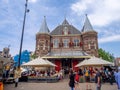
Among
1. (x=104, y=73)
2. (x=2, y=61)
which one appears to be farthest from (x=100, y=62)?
(x=2, y=61)

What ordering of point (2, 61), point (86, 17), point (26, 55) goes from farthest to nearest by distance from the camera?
1. point (86, 17)
2. point (26, 55)
3. point (2, 61)

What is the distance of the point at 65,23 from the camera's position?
132ft

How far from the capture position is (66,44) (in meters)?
36.1

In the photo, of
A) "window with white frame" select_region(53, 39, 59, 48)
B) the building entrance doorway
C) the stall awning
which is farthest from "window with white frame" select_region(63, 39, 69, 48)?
the building entrance doorway

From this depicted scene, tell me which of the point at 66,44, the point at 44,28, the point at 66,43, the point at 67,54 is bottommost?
the point at 67,54

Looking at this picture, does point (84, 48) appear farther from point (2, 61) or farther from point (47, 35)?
point (2, 61)

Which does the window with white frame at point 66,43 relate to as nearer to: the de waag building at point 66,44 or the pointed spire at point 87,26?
the de waag building at point 66,44

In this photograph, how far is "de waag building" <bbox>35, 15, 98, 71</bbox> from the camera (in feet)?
111

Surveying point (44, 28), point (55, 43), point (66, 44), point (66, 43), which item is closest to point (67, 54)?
point (66, 44)

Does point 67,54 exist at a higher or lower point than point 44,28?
lower

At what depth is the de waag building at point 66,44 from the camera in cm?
3372

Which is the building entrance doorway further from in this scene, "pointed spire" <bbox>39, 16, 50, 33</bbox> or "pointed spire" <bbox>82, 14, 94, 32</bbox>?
"pointed spire" <bbox>39, 16, 50, 33</bbox>

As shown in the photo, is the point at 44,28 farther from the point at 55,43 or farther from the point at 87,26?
the point at 87,26

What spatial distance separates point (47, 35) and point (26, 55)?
1271 cm
